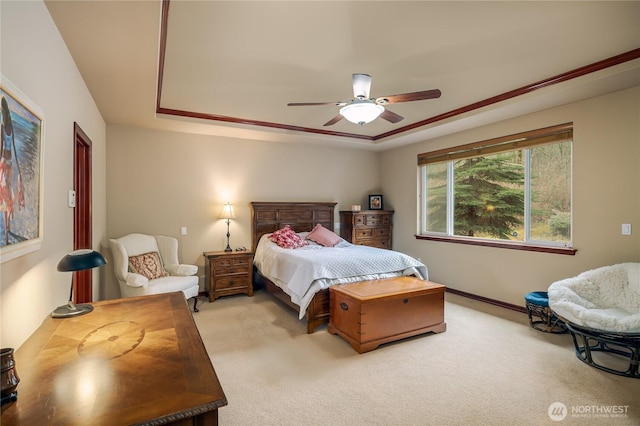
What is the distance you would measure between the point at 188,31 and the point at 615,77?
3.69m

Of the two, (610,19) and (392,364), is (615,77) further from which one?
(392,364)

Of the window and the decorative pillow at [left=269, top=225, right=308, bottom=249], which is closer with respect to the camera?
the window

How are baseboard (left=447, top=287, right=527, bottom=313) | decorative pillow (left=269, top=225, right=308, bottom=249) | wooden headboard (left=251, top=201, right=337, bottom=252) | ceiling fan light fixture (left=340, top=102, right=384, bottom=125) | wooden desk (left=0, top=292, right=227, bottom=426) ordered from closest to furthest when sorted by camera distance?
wooden desk (left=0, top=292, right=227, bottom=426), ceiling fan light fixture (left=340, top=102, right=384, bottom=125), baseboard (left=447, top=287, right=527, bottom=313), decorative pillow (left=269, top=225, right=308, bottom=249), wooden headboard (left=251, top=201, right=337, bottom=252)

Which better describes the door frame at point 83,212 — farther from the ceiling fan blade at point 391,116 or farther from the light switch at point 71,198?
the ceiling fan blade at point 391,116

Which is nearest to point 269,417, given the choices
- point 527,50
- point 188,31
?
point 188,31

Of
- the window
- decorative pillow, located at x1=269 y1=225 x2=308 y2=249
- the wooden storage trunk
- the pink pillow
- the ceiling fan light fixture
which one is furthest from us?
the pink pillow

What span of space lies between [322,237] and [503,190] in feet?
8.91

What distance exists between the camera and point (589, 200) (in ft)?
11.1

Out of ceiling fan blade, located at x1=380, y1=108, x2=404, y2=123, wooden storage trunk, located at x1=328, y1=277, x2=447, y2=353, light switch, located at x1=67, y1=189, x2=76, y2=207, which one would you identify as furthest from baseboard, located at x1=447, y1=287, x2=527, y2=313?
light switch, located at x1=67, y1=189, x2=76, y2=207

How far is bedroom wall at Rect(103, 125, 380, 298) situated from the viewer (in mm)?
4328

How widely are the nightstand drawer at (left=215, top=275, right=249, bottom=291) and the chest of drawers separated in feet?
6.81

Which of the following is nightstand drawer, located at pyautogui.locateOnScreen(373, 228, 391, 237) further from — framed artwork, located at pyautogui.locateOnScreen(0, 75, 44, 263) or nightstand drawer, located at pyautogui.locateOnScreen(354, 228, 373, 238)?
framed artwork, located at pyautogui.locateOnScreen(0, 75, 44, 263)

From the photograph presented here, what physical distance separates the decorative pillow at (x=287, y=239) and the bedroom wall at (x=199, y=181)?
56 centimetres

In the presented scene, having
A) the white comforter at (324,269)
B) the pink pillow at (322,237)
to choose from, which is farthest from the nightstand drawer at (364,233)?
the white comforter at (324,269)
